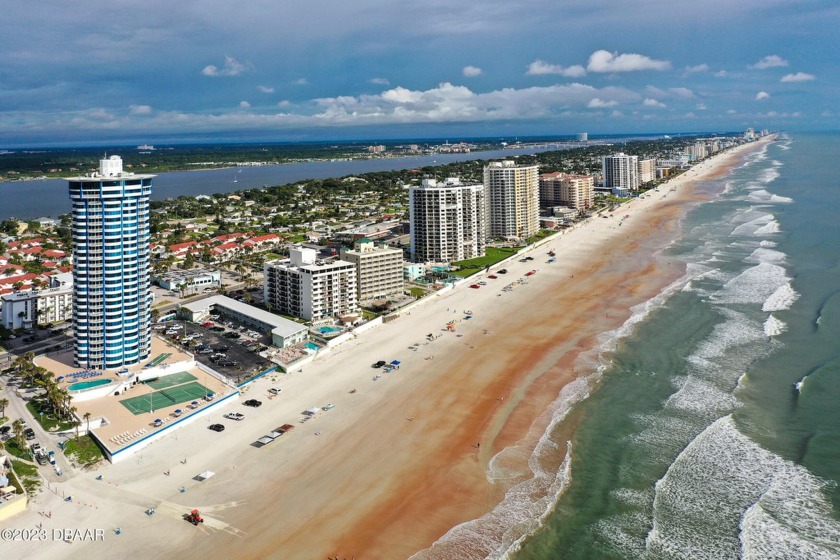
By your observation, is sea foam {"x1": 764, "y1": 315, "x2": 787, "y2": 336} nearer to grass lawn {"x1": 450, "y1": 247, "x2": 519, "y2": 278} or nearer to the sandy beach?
the sandy beach

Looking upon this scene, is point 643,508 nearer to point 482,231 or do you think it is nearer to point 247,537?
point 247,537

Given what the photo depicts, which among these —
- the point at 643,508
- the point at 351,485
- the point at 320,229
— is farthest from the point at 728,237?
the point at 351,485

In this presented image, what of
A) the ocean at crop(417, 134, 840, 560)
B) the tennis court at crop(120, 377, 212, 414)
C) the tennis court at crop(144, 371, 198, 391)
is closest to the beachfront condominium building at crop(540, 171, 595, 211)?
the ocean at crop(417, 134, 840, 560)

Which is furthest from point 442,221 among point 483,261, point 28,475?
point 28,475

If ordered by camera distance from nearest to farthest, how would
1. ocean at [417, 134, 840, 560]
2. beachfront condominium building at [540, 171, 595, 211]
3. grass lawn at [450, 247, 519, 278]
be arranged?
ocean at [417, 134, 840, 560], grass lawn at [450, 247, 519, 278], beachfront condominium building at [540, 171, 595, 211]

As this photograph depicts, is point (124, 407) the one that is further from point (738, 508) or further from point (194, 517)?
point (738, 508)

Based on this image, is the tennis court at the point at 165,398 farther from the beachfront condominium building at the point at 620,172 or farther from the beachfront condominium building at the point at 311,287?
the beachfront condominium building at the point at 620,172

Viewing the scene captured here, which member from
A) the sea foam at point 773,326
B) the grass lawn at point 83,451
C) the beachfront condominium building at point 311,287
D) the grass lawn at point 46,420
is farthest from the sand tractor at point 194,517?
the sea foam at point 773,326
